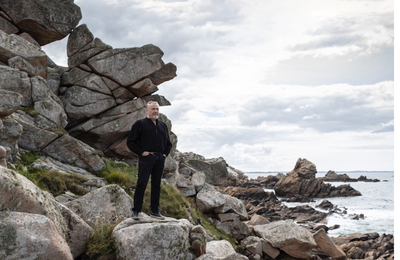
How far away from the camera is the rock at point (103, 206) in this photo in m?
10.4

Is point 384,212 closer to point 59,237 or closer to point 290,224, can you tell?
point 290,224

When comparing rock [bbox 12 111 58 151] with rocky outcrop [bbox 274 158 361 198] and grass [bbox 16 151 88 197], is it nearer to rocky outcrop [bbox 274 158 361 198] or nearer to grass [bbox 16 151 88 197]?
grass [bbox 16 151 88 197]

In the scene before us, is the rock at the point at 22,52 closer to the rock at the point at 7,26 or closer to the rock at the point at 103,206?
the rock at the point at 7,26

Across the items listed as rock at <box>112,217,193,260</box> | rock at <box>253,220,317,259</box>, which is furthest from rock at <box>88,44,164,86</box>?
rock at <box>112,217,193,260</box>

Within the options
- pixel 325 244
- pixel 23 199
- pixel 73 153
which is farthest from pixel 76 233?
pixel 325 244

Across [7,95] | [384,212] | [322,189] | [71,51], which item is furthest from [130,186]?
[322,189]

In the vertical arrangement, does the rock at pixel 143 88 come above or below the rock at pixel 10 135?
above

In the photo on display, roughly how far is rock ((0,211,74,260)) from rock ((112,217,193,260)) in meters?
1.58

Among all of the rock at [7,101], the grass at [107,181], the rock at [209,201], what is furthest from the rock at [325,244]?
the rock at [7,101]

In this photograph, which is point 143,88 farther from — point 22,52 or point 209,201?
point 209,201

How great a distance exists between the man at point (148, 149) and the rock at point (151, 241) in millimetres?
2372

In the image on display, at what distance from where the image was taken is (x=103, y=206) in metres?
10.7

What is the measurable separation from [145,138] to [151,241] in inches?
160

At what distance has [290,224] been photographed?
2267cm
